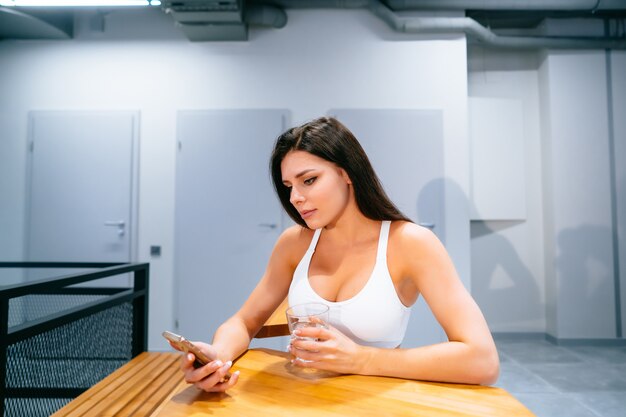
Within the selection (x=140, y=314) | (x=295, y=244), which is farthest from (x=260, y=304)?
(x=140, y=314)

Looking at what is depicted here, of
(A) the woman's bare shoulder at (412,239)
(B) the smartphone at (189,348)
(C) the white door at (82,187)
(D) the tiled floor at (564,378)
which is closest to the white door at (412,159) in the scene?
(D) the tiled floor at (564,378)

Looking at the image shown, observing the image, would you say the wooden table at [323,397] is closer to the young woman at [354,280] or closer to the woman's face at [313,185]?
the young woman at [354,280]

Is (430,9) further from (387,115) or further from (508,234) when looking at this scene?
(508,234)

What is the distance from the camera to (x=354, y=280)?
1.29 meters

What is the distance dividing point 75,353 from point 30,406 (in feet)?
0.98

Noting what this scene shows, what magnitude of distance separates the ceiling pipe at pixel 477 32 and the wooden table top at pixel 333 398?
3.73 m

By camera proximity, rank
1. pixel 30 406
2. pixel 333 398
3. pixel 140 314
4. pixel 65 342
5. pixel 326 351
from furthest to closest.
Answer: pixel 140 314 → pixel 65 342 → pixel 30 406 → pixel 326 351 → pixel 333 398

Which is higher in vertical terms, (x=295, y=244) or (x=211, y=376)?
(x=295, y=244)

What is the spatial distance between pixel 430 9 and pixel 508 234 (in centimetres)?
262

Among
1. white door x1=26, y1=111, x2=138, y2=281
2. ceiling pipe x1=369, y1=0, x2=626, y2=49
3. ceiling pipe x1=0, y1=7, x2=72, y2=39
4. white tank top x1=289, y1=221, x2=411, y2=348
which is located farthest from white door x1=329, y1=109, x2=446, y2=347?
ceiling pipe x1=0, y1=7, x2=72, y2=39

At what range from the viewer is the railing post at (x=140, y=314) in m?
2.42

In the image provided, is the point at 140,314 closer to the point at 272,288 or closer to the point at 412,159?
the point at 272,288

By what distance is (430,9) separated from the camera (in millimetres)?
4133

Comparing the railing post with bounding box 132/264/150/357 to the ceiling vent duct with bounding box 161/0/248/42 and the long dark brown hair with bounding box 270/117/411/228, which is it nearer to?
the long dark brown hair with bounding box 270/117/411/228
